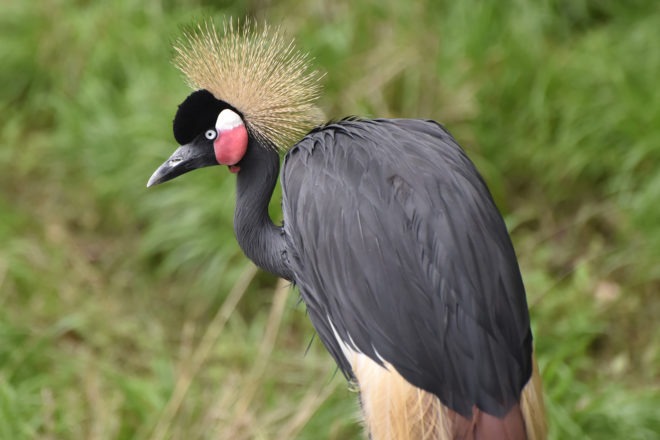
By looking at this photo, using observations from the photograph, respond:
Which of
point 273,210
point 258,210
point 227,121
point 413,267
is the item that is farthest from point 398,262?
point 273,210

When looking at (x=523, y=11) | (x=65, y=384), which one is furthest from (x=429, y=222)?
(x=523, y=11)

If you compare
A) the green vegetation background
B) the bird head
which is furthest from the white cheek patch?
the green vegetation background

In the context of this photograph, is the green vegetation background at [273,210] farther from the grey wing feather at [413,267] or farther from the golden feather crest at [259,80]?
the grey wing feather at [413,267]

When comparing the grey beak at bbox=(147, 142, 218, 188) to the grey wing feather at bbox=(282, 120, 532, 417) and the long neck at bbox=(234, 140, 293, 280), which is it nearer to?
the long neck at bbox=(234, 140, 293, 280)

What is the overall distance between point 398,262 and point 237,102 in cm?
55

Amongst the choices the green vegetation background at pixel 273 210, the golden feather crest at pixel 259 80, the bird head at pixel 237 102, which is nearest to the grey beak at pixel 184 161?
Result: the bird head at pixel 237 102

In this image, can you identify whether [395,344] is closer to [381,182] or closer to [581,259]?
[381,182]

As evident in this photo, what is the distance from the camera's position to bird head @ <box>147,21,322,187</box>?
1.96 metres

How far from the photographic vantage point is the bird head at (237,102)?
1.96m

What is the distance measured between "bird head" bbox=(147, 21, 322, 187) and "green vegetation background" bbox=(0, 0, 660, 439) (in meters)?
0.64

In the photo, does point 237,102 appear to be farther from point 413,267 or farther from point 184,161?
point 413,267

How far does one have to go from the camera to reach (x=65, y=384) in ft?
8.95

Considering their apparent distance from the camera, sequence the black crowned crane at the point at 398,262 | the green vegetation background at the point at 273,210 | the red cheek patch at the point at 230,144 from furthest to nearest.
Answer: the green vegetation background at the point at 273,210
the red cheek patch at the point at 230,144
the black crowned crane at the point at 398,262

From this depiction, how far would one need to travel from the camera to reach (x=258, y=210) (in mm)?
1964
